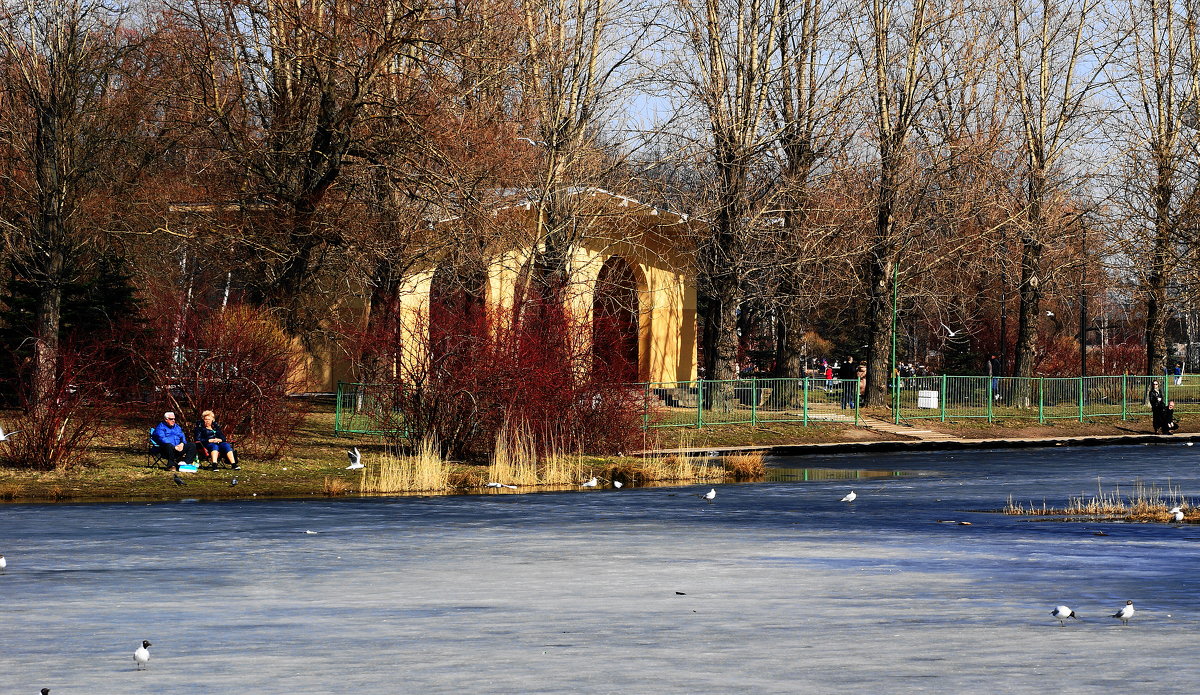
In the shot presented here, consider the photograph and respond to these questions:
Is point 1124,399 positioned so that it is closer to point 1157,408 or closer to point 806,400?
point 1157,408

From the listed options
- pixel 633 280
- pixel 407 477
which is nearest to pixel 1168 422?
pixel 633 280

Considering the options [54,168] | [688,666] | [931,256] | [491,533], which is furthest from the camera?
[931,256]

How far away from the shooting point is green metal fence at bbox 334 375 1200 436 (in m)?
34.0

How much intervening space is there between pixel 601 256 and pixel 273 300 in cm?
1462

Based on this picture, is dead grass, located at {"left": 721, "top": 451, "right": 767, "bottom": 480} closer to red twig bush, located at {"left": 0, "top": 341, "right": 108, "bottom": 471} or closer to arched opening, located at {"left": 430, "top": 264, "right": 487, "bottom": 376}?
arched opening, located at {"left": 430, "top": 264, "right": 487, "bottom": 376}

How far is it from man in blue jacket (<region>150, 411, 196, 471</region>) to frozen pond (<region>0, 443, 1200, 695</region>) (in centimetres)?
387

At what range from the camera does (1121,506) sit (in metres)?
20.1

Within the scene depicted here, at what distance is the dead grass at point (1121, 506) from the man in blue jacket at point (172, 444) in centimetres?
1304

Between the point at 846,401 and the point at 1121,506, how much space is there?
22476mm

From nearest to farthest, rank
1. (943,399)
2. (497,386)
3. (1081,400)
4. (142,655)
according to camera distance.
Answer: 1. (142,655)
2. (497,386)
3. (943,399)
4. (1081,400)

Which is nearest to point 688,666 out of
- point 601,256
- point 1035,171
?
point 601,256

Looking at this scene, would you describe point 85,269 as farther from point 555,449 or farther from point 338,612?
point 338,612

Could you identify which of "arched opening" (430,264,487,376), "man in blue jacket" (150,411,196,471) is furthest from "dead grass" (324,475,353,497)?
"arched opening" (430,264,487,376)

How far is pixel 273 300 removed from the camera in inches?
1336
